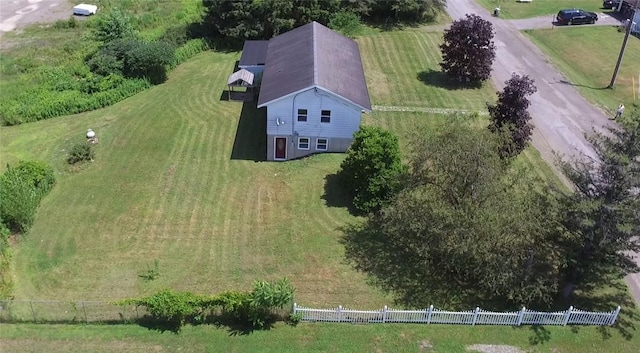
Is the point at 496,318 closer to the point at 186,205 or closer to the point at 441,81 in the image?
the point at 186,205

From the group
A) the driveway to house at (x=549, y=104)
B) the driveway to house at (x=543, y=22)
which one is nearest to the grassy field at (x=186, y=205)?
the driveway to house at (x=549, y=104)

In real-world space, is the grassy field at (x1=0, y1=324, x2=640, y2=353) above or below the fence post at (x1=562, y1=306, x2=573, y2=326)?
below

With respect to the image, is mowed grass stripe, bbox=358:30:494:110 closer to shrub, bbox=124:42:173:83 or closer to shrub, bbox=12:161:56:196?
shrub, bbox=124:42:173:83

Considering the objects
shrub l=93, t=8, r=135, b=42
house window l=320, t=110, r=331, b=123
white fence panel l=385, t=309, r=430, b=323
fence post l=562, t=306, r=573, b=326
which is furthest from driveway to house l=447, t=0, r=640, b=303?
shrub l=93, t=8, r=135, b=42

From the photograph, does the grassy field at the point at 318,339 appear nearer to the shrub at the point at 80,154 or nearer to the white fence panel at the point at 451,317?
the white fence panel at the point at 451,317

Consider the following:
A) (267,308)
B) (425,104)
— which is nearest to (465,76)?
(425,104)

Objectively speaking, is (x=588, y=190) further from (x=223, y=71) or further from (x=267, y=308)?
(x=223, y=71)

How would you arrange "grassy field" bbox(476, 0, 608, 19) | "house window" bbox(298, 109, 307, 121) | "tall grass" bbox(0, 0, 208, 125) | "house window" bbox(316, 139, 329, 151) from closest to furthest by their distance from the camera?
"house window" bbox(298, 109, 307, 121), "house window" bbox(316, 139, 329, 151), "tall grass" bbox(0, 0, 208, 125), "grassy field" bbox(476, 0, 608, 19)
